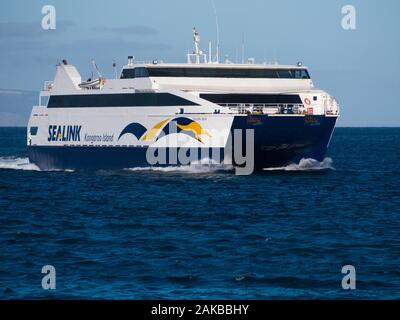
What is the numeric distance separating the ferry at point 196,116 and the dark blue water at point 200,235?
1.31 meters

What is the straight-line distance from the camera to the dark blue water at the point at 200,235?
21.0 m

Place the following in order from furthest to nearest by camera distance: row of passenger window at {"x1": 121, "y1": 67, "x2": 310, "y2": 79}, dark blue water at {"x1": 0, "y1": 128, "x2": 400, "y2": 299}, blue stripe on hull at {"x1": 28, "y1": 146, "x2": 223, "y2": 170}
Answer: row of passenger window at {"x1": 121, "y1": 67, "x2": 310, "y2": 79}, blue stripe on hull at {"x1": 28, "y1": 146, "x2": 223, "y2": 170}, dark blue water at {"x1": 0, "y1": 128, "x2": 400, "y2": 299}

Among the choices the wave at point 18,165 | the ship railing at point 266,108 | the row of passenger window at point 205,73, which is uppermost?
the row of passenger window at point 205,73

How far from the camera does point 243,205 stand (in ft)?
117

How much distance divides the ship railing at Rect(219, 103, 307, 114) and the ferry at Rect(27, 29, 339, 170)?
50 mm

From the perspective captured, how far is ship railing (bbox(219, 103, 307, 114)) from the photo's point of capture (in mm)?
45375

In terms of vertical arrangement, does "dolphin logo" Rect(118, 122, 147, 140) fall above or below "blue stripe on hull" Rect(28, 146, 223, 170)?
above

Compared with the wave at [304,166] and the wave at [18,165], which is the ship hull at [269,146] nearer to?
the wave at [304,166]

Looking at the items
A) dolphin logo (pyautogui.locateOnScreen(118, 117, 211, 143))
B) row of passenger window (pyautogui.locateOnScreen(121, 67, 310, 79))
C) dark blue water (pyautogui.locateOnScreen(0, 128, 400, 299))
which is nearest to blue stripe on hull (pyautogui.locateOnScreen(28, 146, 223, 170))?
dolphin logo (pyautogui.locateOnScreen(118, 117, 211, 143))

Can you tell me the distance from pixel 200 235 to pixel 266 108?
62.2ft

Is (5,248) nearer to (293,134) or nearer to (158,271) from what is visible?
(158,271)

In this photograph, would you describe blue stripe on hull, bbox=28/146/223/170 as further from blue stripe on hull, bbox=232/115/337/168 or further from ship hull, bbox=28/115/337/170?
blue stripe on hull, bbox=232/115/337/168

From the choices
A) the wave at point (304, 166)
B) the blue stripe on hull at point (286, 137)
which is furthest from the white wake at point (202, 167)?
the wave at point (304, 166)
